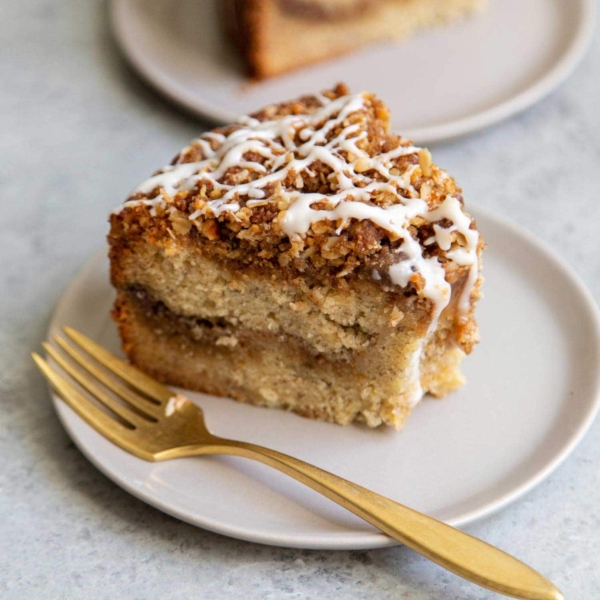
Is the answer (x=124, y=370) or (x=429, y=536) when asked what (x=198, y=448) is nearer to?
(x=124, y=370)

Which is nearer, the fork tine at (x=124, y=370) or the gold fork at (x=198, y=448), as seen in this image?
the gold fork at (x=198, y=448)

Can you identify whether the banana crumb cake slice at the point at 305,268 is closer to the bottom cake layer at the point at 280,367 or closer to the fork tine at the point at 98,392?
the bottom cake layer at the point at 280,367

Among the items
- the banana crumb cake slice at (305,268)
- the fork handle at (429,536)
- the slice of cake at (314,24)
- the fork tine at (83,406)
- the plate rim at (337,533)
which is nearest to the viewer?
the fork handle at (429,536)

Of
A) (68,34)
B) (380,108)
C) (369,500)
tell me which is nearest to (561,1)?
(380,108)

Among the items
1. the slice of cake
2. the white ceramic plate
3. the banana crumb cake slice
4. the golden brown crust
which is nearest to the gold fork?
the banana crumb cake slice

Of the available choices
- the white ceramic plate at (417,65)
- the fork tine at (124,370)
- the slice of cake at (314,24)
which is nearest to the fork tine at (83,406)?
the fork tine at (124,370)

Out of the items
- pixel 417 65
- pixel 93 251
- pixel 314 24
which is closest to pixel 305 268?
pixel 93 251

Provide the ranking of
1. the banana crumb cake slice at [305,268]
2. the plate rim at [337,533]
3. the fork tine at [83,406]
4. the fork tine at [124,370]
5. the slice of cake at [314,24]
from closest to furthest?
the plate rim at [337,533]
the banana crumb cake slice at [305,268]
the fork tine at [83,406]
the fork tine at [124,370]
the slice of cake at [314,24]
